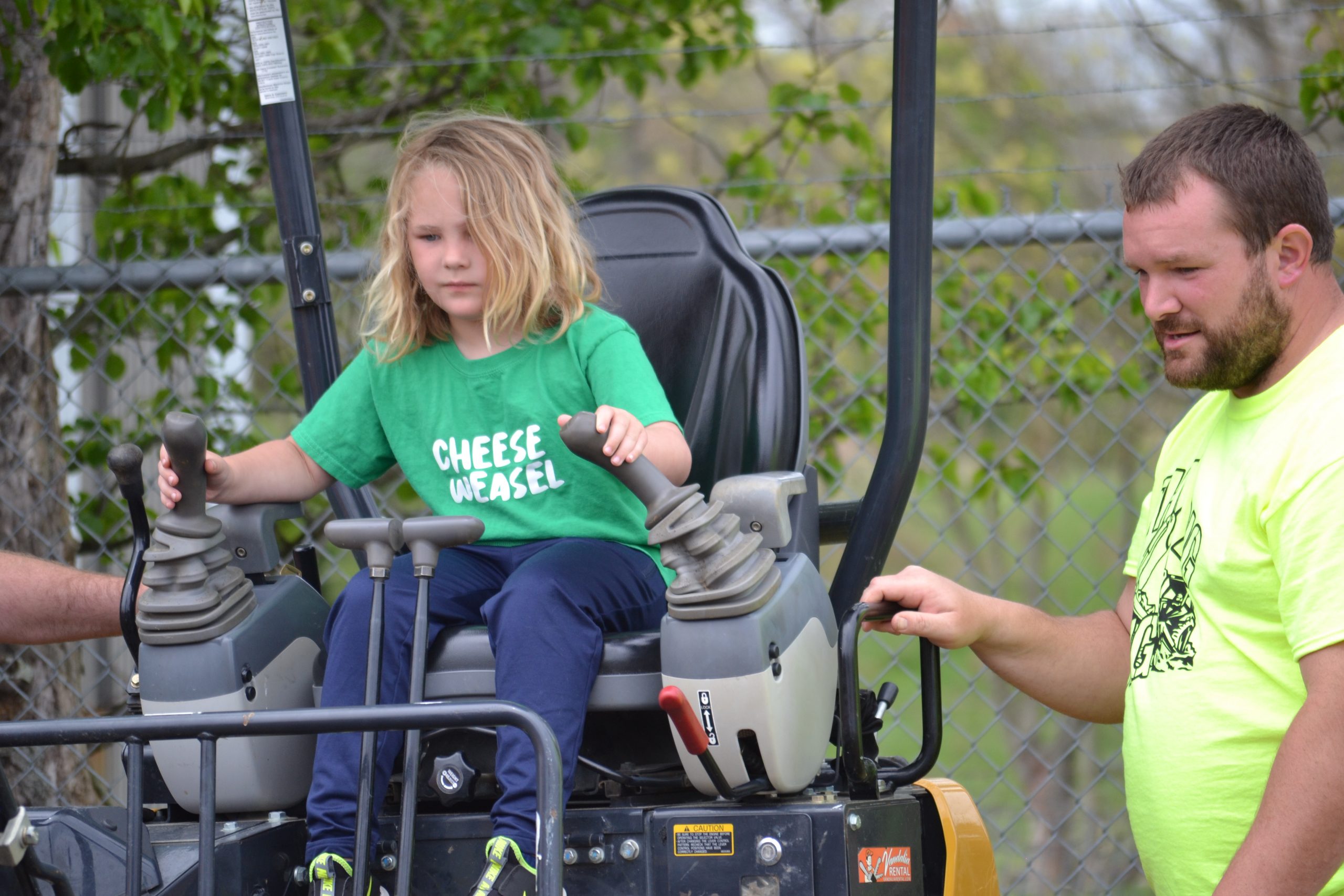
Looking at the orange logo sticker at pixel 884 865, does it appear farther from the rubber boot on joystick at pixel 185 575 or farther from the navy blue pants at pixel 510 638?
the rubber boot on joystick at pixel 185 575

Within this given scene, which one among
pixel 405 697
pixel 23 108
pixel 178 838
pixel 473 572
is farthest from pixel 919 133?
pixel 23 108

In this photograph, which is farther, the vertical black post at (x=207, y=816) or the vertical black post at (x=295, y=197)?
the vertical black post at (x=295, y=197)

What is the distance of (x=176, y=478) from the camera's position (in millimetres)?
2045

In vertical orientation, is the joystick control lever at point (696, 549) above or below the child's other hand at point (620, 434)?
below

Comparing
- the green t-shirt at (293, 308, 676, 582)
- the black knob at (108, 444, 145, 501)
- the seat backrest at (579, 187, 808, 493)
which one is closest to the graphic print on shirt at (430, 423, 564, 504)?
the green t-shirt at (293, 308, 676, 582)

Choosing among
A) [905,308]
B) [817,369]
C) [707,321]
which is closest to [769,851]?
[905,308]

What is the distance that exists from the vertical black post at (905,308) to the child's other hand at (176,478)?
100 cm

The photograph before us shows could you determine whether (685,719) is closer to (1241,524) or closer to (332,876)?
(332,876)

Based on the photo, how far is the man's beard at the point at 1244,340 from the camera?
5.57 feet

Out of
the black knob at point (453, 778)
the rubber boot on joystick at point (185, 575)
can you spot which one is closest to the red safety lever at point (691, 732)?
the black knob at point (453, 778)

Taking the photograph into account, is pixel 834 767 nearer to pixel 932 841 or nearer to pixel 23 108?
pixel 932 841

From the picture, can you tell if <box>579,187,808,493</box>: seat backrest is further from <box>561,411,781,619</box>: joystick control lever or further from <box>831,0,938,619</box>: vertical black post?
<box>561,411,781,619</box>: joystick control lever

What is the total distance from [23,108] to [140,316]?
2.09ft

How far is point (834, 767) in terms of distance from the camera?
7.21ft
